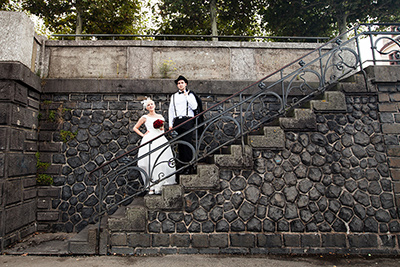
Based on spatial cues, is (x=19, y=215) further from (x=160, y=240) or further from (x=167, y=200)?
(x=167, y=200)

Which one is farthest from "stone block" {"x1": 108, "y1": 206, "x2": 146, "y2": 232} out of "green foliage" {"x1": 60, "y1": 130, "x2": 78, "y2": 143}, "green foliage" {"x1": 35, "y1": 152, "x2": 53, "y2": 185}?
"green foliage" {"x1": 60, "y1": 130, "x2": 78, "y2": 143}

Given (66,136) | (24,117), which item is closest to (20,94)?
(24,117)

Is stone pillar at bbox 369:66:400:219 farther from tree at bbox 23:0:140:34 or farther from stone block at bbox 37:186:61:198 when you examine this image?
tree at bbox 23:0:140:34

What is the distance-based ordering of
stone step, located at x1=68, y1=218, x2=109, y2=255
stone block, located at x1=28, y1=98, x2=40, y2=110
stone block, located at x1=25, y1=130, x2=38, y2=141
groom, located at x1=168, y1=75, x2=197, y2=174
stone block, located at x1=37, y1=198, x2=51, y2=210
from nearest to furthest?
stone step, located at x1=68, y1=218, x2=109, y2=255
groom, located at x1=168, y1=75, x2=197, y2=174
stone block, located at x1=25, y1=130, x2=38, y2=141
stone block, located at x1=28, y1=98, x2=40, y2=110
stone block, located at x1=37, y1=198, x2=51, y2=210

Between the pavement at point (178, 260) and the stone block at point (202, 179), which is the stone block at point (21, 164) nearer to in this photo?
the pavement at point (178, 260)

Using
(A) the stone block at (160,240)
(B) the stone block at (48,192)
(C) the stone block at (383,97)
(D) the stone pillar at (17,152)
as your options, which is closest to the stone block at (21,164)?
(D) the stone pillar at (17,152)

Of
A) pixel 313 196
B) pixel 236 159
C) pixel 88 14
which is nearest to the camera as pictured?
pixel 236 159

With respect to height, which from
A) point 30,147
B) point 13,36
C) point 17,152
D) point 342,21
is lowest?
point 17,152

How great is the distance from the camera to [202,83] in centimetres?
579

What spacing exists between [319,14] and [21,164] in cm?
1206

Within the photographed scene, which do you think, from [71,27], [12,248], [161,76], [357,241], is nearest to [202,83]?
[161,76]

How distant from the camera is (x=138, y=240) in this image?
3.99 metres

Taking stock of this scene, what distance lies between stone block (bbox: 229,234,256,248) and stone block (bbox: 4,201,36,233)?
4045 mm

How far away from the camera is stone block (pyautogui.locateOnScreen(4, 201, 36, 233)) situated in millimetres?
4258
